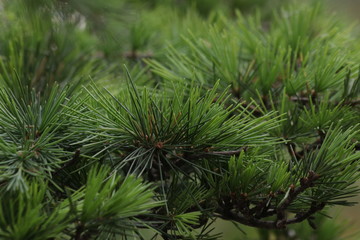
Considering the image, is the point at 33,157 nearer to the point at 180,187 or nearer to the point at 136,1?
the point at 180,187

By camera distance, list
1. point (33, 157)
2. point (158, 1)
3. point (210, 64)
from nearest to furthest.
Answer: point (33, 157) → point (210, 64) → point (158, 1)

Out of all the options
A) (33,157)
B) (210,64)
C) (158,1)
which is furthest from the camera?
(158,1)

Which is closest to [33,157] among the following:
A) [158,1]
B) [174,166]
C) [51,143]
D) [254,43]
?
[51,143]

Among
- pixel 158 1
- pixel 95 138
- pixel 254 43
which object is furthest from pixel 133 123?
pixel 158 1

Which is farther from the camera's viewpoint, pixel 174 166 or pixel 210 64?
pixel 210 64

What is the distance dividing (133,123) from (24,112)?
0.12 m

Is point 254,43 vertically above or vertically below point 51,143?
above

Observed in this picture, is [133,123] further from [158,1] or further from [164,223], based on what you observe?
[158,1]

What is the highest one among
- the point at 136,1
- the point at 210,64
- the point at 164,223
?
the point at 136,1

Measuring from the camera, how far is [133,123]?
527mm

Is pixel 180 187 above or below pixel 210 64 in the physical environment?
below

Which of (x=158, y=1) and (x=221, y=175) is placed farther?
(x=158, y=1)

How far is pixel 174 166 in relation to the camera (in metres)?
0.55

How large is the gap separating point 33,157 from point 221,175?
0.19 m
